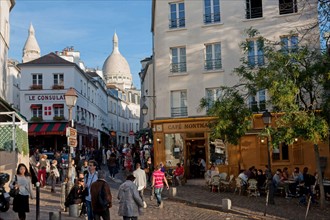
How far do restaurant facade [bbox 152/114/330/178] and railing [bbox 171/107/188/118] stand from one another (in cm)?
49

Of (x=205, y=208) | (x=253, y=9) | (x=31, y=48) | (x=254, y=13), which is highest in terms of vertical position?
(x=31, y=48)

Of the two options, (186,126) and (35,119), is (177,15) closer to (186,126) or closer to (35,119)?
(186,126)

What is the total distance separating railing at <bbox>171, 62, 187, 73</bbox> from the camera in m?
26.3

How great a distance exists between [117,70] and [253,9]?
8889 centimetres

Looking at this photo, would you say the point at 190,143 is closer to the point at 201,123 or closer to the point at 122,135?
the point at 201,123

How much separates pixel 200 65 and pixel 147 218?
45.9 ft

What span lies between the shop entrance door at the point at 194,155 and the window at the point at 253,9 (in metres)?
7.92

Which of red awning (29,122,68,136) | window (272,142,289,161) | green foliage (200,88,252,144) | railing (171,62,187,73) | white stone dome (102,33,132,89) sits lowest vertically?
window (272,142,289,161)

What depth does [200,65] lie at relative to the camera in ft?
85.0

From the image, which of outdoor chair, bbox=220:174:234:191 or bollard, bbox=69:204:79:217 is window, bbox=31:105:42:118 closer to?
outdoor chair, bbox=220:174:234:191

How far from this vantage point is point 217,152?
987 inches

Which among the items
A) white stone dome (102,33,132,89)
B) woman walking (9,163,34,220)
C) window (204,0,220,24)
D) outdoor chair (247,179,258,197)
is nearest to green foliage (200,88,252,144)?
outdoor chair (247,179,258,197)

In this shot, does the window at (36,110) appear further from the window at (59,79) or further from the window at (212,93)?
the window at (212,93)

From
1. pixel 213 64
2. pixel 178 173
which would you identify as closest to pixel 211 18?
pixel 213 64
